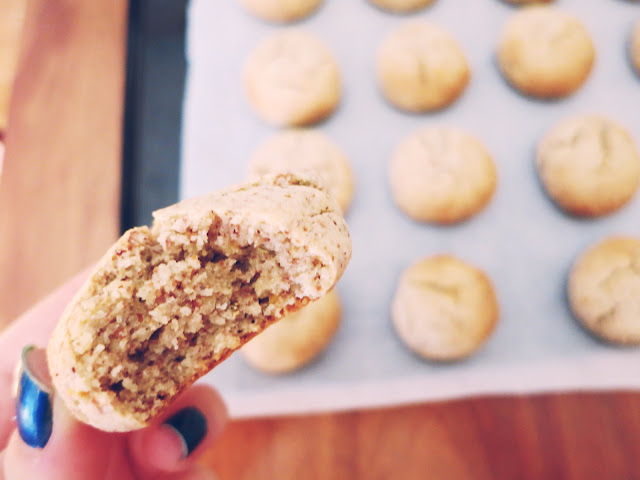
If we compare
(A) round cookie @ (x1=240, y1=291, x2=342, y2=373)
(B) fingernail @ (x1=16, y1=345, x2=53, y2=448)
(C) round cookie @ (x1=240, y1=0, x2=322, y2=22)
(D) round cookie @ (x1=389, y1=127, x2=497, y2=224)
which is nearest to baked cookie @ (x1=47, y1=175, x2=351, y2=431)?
(B) fingernail @ (x1=16, y1=345, x2=53, y2=448)

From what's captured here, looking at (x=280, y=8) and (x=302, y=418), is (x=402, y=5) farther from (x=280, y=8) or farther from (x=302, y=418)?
(x=302, y=418)

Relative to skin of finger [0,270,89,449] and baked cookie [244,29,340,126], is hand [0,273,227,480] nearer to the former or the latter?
skin of finger [0,270,89,449]

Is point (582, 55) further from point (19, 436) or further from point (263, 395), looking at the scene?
point (19, 436)

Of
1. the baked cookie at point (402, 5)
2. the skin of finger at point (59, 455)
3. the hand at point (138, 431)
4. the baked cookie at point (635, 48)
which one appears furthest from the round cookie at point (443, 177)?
the skin of finger at point (59, 455)

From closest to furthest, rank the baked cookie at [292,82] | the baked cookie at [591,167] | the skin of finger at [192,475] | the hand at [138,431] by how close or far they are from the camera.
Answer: the hand at [138,431] → the skin of finger at [192,475] → the baked cookie at [591,167] → the baked cookie at [292,82]

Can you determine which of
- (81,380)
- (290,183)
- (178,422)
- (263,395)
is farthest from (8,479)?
(263,395)

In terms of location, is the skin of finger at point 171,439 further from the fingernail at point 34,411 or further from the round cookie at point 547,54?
the round cookie at point 547,54
